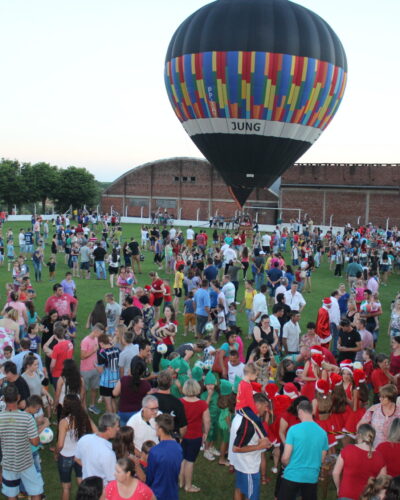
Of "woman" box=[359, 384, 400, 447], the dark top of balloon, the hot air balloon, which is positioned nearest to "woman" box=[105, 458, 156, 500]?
"woman" box=[359, 384, 400, 447]

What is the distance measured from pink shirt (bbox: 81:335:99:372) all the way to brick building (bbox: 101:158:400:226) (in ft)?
123

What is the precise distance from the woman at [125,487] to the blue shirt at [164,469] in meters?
0.46

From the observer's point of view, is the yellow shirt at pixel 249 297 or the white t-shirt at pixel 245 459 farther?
the yellow shirt at pixel 249 297

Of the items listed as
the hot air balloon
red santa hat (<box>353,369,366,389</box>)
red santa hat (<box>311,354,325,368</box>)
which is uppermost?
the hot air balloon

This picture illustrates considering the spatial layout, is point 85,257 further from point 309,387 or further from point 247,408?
point 247,408

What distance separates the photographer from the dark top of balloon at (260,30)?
19.4m

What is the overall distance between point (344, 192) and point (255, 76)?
2642 cm

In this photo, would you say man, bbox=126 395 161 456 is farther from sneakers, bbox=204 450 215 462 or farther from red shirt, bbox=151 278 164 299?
red shirt, bbox=151 278 164 299

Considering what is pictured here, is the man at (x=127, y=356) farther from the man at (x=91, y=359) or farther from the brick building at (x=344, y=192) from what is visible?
the brick building at (x=344, y=192)


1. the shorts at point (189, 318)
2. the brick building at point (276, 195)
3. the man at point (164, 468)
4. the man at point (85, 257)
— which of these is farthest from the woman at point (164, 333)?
the brick building at point (276, 195)

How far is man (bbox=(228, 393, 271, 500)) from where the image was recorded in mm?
5047

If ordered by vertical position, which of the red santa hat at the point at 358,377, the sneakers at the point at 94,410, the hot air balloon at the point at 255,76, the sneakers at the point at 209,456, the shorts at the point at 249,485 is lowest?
the sneakers at the point at 209,456

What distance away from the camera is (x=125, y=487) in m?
3.92

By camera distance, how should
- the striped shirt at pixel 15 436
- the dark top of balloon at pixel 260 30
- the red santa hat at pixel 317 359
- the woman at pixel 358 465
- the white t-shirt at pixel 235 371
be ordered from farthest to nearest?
the dark top of balloon at pixel 260 30, the white t-shirt at pixel 235 371, the red santa hat at pixel 317 359, the striped shirt at pixel 15 436, the woman at pixel 358 465
